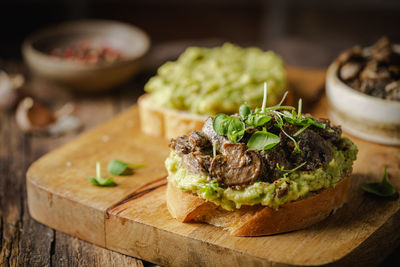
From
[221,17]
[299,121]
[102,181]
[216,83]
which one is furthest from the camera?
[221,17]

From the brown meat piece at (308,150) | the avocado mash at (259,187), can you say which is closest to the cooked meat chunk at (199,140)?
the avocado mash at (259,187)

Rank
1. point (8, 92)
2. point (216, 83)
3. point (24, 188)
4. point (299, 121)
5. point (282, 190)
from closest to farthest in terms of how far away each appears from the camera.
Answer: point (282, 190) → point (299, 121) → point (24, 188) → point (216, 83) → point (8, 92)

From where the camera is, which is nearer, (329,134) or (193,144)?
(193,144)

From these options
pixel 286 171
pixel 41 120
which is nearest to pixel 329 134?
pixel 286 171

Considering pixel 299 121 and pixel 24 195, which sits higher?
pixel 299 121

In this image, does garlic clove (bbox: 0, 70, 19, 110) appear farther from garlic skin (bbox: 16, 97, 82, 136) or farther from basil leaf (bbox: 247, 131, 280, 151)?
basil leaf (bbox: 247, 131, 280, 151)

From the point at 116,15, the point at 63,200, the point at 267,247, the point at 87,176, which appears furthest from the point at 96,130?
the point at 116,15

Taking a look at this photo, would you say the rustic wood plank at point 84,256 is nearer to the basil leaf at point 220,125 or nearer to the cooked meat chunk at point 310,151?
the basil leaf at point 220,125

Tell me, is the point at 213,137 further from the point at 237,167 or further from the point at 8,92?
the point at 8,92
